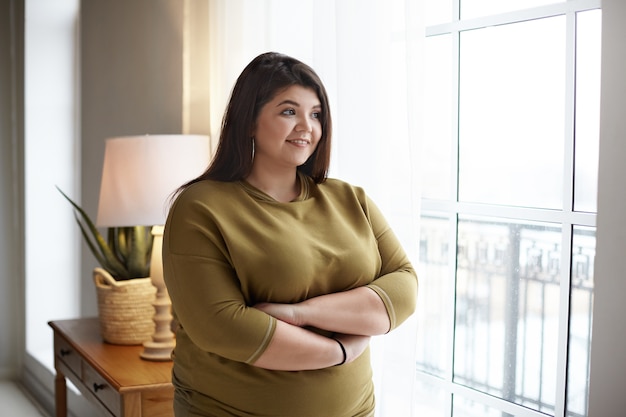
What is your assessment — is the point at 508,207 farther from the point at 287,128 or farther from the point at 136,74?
the point at 136,74

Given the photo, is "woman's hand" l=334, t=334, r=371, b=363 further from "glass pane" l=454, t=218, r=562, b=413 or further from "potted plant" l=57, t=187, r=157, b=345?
"potted plant" l=57, t=187, r=157, b=345

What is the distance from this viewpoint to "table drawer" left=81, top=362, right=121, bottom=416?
2.30 m

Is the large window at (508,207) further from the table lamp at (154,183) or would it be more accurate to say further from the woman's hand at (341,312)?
the table lamp at (154,183)

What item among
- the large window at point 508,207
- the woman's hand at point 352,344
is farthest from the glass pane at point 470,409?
the woman's hand at point 352,344

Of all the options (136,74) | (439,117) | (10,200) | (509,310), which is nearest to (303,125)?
(439,117)

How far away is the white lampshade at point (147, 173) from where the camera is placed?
2545mm

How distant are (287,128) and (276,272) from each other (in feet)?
1.04

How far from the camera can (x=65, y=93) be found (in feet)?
14.9

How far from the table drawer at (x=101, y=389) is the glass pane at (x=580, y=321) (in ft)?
4.13

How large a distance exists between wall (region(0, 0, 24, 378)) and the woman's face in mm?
3363

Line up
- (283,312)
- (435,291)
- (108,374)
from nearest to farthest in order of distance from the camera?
(283,312), (435,291), (108,374)

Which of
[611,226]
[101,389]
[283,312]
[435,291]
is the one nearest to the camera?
[611,226]

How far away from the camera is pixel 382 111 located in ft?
6.44

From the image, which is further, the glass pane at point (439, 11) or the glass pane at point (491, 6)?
the glass pane at point (439, 11)
